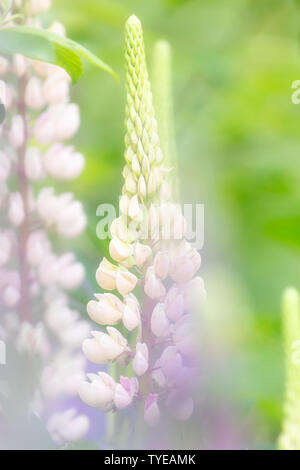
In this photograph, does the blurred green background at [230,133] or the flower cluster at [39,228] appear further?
the blurred green background at [230,133]

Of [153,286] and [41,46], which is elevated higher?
[41,46]

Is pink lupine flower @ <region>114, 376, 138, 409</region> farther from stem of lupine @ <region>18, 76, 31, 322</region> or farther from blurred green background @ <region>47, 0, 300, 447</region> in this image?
blurred green background @ <region>47, 0, 300, 447</region>

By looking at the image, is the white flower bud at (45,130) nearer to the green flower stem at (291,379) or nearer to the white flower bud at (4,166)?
the white flower bud at (4,166)

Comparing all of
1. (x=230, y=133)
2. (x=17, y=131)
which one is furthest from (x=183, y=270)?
(x=230, y=133)

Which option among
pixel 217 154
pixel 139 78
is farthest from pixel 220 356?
pixel 217 154

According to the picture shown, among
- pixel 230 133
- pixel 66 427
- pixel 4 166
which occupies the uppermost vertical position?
pixel 230 133

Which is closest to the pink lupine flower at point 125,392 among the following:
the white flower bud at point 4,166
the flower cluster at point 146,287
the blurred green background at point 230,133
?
the flower cluster at point 146,287

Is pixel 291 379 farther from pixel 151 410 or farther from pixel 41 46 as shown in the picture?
pixel 41 46
